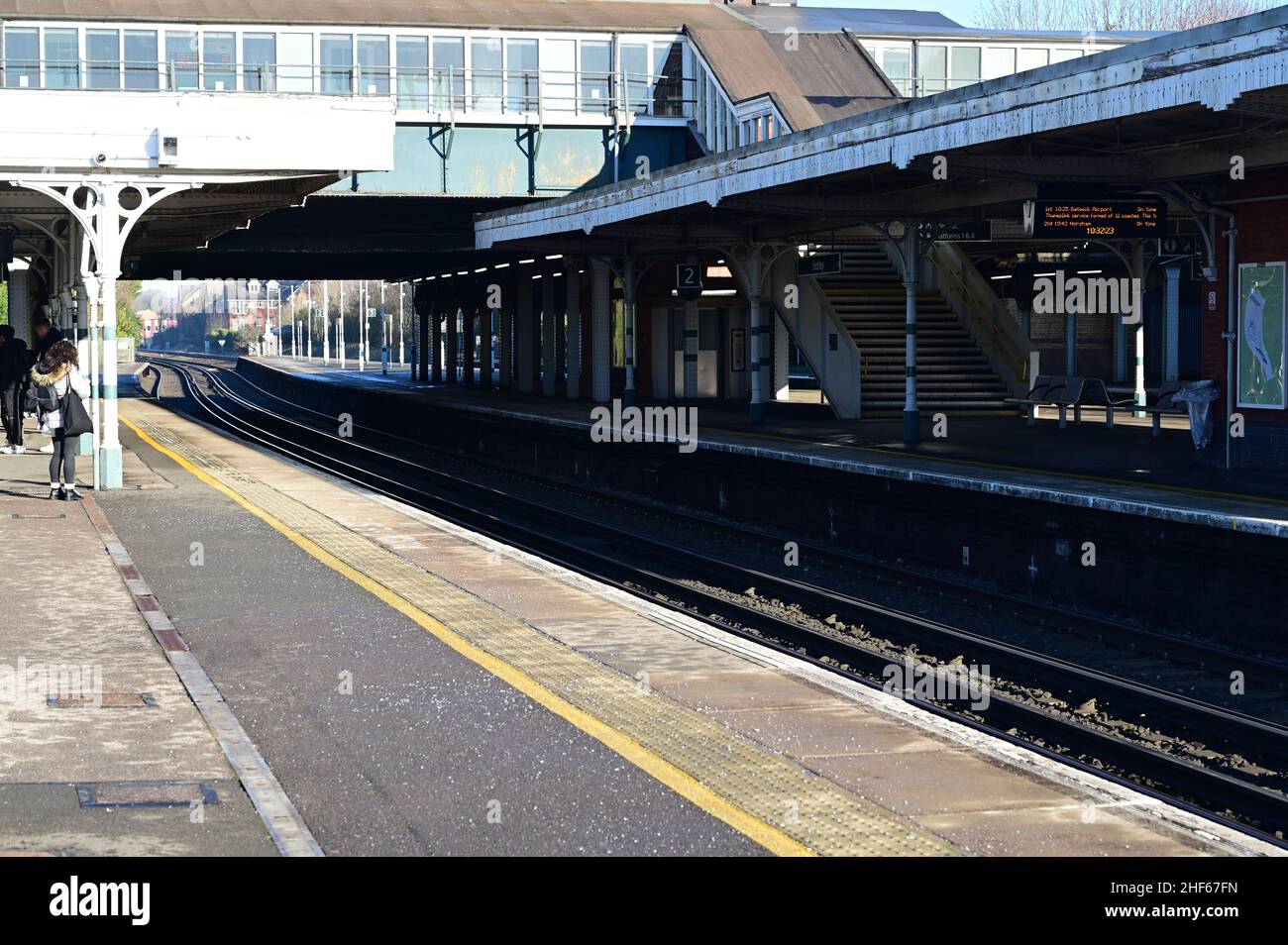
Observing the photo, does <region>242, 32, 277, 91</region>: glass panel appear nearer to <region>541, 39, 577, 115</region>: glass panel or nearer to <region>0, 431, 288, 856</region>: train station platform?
<region>541, 39, 577, 115</region>: glass panel

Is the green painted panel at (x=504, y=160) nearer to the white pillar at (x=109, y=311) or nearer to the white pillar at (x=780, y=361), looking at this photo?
the white pillar at (x=780, y=361)

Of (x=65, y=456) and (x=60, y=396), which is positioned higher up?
(x=60, y=396)

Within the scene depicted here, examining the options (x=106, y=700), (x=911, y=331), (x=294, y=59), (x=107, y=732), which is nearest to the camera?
(x=107, y=732)

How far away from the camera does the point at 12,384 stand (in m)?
24.2

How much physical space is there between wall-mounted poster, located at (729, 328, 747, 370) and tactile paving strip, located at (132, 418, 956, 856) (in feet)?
85.3

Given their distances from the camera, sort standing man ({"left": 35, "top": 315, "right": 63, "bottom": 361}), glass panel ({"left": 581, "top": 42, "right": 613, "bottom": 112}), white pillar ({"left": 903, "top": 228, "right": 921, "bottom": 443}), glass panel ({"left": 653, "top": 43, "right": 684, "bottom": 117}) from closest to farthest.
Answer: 1. standing man ({"left": 35, "top": 315, "right": 63, "bottom": 361})
2. white pillar ({"left": 903, "top": 228, "right": 921, "bottom": 443})
3. glass panel ({"left": 581, "top": 42, "right": 613, "bottom": 112})
4. glass panel ({"left": 653, "top": 43, "right": 684, "bottom": 117})

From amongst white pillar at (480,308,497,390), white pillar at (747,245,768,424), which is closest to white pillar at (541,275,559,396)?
white pillar at (480,308,497,390)

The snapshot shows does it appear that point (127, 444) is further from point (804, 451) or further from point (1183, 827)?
point (1183, 827)

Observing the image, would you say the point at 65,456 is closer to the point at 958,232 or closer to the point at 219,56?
the point at 958,232

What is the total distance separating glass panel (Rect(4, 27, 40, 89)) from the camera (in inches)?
1407

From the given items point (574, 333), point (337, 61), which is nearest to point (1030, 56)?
point (574, 333)

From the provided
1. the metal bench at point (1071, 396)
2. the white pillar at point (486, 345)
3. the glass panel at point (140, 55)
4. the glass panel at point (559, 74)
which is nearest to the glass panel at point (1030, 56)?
the glass panel at point (559, 74)

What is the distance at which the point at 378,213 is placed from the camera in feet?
127

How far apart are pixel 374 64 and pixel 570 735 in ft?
105
